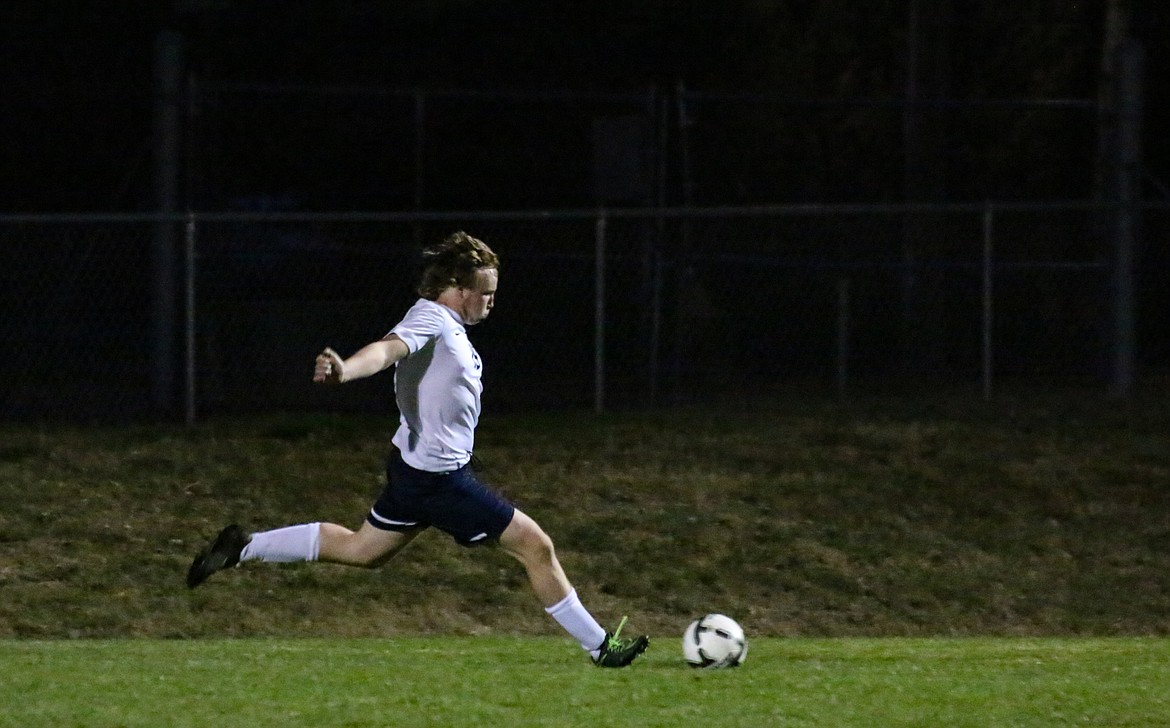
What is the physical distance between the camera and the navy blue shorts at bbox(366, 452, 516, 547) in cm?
841

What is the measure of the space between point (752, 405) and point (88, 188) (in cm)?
1140

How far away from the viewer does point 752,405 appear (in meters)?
16.4

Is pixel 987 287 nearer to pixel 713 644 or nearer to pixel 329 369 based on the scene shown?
pixel 713 644

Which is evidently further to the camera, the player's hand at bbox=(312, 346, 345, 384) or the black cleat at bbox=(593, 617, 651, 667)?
the black cleat at bbox=(593, 617, 651, 667)

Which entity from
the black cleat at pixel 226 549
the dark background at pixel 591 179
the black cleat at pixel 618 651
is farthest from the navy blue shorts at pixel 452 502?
the dark background at pixel 591 179

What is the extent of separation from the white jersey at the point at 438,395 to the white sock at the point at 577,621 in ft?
2.24

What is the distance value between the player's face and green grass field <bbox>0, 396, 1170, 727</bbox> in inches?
55.0

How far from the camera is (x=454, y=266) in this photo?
27.6 feet

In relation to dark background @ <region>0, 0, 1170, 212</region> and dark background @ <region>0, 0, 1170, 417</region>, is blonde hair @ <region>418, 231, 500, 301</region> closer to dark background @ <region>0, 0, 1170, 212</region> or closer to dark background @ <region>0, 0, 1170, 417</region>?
dark background @ <region>0, 0, 1170, 417</region>

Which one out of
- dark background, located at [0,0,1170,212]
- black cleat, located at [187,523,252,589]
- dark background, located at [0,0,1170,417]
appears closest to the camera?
black cleat, located at [187,523,252,589]

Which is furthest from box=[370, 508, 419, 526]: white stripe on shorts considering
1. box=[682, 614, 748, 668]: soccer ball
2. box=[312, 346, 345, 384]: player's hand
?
box=[312, 346, 345, 384]: player's hand

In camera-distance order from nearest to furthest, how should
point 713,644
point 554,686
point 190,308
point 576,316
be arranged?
point 554,686 → point 713,644 → point 190,308 → point 576,316

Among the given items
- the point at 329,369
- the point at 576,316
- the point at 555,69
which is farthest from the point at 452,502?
the point at 555,69

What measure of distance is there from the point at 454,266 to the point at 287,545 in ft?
4.68
